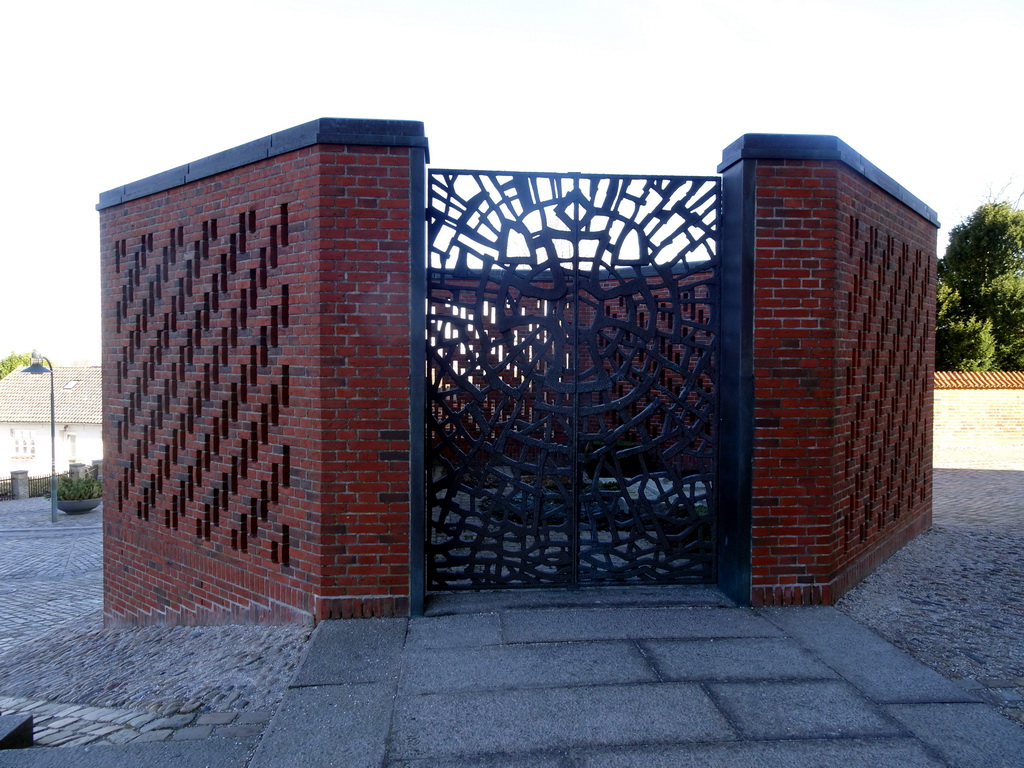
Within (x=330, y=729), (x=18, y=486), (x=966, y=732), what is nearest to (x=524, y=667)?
(x=330, y=729)

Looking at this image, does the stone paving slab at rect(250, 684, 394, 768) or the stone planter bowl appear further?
the stone planter bowl

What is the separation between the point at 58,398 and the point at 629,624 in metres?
49.3

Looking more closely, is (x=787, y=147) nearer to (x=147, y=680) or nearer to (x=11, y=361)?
(x=147, y=680)

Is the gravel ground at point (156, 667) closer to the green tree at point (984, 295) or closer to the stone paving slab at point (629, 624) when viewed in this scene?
the stone paving slab at point (629, 624)

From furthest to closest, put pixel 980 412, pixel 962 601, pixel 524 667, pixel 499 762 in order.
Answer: pixel 980 412 < pixel 962 601 < pixel 524 667 < pixel 499 762

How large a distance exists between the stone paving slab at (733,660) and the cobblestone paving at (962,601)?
76cm

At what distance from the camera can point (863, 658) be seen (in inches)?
159

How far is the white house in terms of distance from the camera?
4275 cm

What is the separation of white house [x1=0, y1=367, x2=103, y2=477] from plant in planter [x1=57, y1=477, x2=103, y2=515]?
2283 cm

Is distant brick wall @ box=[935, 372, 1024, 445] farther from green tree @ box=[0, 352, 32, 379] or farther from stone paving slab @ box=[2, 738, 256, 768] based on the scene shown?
green tree @ box=[0, 352, 32, 379]

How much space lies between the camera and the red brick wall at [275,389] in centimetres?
459

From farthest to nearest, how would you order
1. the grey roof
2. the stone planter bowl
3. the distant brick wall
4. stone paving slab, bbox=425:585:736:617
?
the grey roof, the stone planter bowl, the distant brick wall, stone paving slab, bbox=425:585:736:617

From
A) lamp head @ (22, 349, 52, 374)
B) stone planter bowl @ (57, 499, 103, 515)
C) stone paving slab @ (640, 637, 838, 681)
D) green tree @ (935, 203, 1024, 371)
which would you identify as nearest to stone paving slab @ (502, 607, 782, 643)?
stone paving slab @ (640, 637, 838, 681)

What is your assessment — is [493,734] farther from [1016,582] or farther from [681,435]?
[1016,582]
